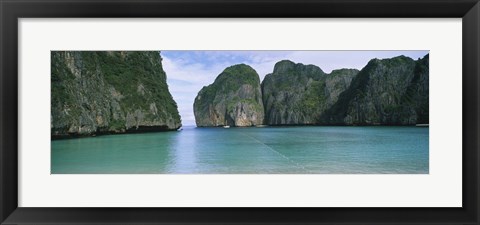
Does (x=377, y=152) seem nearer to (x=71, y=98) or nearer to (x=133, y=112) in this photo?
(x=71, y=98)

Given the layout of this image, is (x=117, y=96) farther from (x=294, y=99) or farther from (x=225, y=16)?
(x=225, y=16)

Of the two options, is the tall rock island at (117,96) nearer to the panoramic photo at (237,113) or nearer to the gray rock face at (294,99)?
the panoramic photo at (237,113)

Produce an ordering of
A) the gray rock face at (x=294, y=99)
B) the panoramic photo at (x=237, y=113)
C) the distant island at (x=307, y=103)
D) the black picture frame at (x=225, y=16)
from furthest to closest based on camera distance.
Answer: the gray rock face at (x=294, y=99), the distant island at (x=307, y=103), the panoramic photo at (x=237, y=113), the black picture frame at (x=225, y=16)

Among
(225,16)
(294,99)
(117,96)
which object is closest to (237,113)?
(294,99)

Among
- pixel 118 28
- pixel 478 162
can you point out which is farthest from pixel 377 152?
pixel 118 28

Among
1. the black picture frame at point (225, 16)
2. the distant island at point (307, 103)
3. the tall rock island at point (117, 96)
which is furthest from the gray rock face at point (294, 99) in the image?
the black picture frame at point (225, 16)

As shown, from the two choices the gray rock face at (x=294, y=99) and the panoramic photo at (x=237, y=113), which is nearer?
the panoramic photo at (x=237, y=113)
